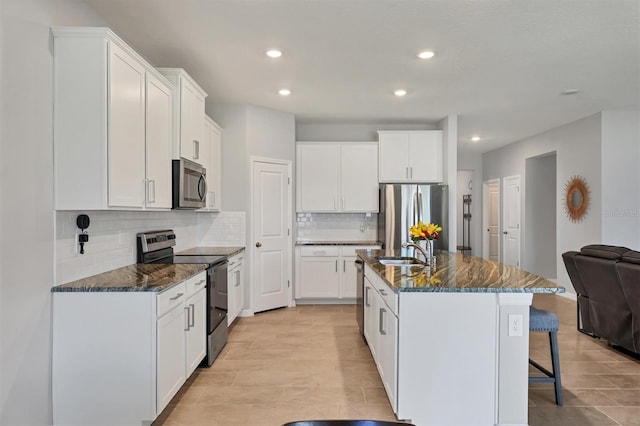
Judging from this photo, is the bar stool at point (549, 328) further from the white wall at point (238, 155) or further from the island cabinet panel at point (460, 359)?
the white wall at point (238, 155)

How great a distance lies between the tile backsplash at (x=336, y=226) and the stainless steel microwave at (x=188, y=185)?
230 centimetres

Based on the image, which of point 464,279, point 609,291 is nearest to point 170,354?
point 464,279

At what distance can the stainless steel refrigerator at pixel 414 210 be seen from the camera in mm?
5410

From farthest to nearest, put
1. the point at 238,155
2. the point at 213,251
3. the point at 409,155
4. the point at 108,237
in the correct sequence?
1. the point at 409,155
2. the point at 238,155
3. the point at 213,251
4. the point at 108,237

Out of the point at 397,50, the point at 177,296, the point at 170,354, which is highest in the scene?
the point at 397,50

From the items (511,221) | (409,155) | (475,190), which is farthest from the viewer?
(475,190)

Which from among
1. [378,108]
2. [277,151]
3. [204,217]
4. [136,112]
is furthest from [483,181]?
[136,112]

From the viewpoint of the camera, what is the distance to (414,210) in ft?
17.8

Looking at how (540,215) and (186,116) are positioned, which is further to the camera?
(540,215)

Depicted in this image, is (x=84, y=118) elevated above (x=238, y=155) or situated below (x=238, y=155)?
below

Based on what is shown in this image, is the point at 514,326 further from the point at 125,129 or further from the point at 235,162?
the point at 235,162

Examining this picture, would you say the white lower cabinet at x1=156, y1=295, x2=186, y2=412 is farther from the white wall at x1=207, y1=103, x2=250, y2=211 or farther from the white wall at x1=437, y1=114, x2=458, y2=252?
the white wall at x1=437, y1=114, x2=458, y2=252

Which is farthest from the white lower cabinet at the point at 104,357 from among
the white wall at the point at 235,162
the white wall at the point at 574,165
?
the white wall at the point at 574,165

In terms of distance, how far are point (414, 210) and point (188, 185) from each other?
314 cm
